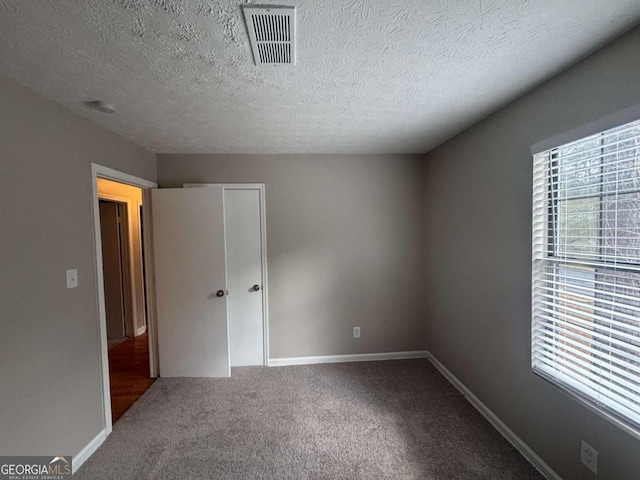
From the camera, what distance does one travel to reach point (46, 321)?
4.92 feet

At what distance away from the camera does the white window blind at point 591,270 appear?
1.15 metres

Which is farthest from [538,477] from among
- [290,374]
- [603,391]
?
[290,374]

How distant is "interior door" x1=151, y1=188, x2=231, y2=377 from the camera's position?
2627 mm

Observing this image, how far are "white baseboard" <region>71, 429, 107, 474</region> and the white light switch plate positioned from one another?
1095 millimetres

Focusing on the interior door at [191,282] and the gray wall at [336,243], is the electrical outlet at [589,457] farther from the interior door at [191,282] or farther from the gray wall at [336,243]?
the interior door at [191,282]

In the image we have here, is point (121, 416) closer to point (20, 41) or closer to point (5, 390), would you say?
point (5, 390)

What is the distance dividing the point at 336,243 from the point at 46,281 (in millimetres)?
2303

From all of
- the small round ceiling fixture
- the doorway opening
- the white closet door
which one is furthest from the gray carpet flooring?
the small round ceiling fixture

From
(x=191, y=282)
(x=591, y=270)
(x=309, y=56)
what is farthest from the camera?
(x=191, y=282)

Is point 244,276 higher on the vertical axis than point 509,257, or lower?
lower

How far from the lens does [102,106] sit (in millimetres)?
1637

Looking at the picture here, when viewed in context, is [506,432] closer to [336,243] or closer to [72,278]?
[336,243]

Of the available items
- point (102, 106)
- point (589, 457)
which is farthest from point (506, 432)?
point (102, 106)

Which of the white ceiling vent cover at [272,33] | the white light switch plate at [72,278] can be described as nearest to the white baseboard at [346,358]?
the white light switch plate at [72,278]
